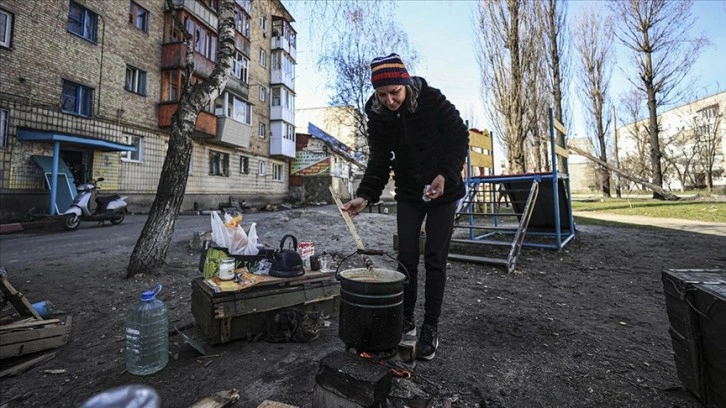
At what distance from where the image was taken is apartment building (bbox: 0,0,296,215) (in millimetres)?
9844

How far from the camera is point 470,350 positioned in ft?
7.72

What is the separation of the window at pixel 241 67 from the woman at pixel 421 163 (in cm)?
2095

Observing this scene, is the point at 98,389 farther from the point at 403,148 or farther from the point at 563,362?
the point at 563,362

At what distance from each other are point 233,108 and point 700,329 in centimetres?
2164

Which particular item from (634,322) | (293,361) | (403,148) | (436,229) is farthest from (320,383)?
(634,322)

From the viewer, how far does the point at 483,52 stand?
13.0 metres

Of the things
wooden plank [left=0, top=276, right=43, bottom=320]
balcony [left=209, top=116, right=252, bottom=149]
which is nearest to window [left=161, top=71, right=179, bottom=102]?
balcony [left=209, top=116, right=252, bottom=149]

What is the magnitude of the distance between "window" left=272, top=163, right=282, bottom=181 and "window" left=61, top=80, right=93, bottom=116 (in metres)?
13.3

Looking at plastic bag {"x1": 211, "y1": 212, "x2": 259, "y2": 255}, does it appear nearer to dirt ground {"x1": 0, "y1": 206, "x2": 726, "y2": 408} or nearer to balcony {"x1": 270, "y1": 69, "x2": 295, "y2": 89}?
dirt ground {"x1": 0, "y1": 206, "x2": 726, "y2": 408}

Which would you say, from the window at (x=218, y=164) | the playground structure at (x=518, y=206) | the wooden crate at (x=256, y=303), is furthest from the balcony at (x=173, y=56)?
the wooden crate at (x=256, y=303)

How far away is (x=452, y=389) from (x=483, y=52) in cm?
1397

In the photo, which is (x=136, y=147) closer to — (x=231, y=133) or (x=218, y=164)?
(x=231, y=133)

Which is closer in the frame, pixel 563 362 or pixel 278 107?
pixel 563 362

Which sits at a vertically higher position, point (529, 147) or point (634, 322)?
point (529, 147)
